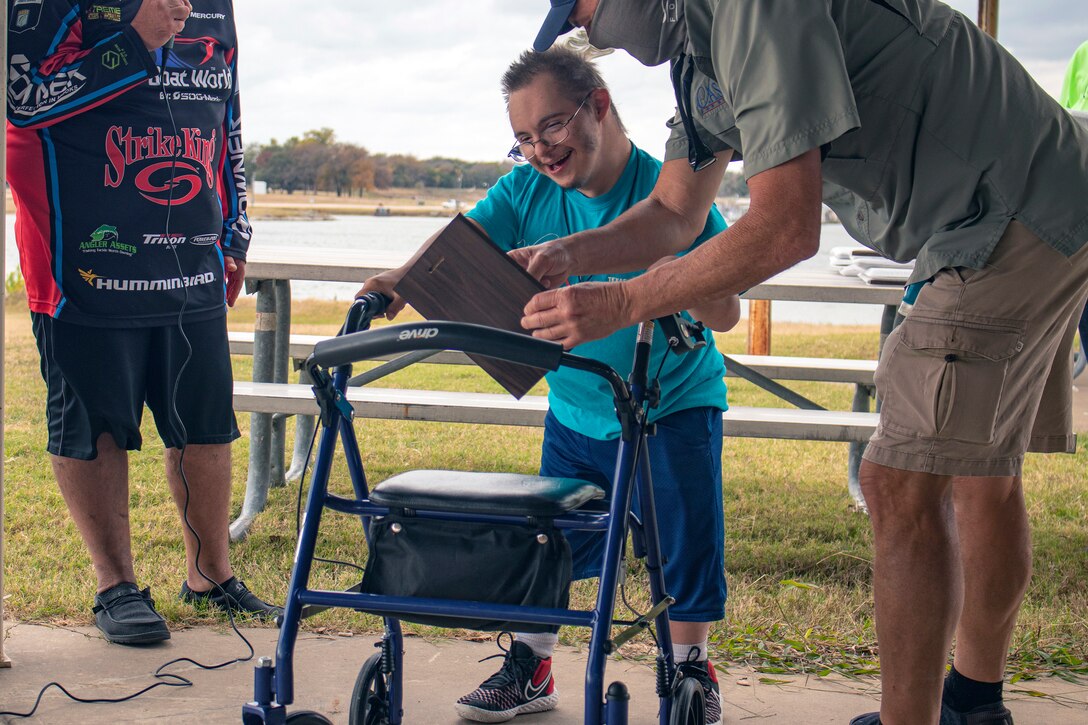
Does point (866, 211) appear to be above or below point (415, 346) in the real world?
above

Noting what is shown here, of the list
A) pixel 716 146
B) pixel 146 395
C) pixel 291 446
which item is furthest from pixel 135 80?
pixel 291 446

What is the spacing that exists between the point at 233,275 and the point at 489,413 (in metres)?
1.01

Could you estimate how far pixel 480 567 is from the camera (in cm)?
189

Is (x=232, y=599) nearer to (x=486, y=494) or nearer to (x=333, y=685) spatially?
(x=333, y=685)

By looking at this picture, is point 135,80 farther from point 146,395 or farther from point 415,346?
point 415,346

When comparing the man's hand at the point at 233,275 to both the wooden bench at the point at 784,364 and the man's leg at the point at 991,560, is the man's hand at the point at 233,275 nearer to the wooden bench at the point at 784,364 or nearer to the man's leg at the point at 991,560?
the wooden bench at the point at 784,364

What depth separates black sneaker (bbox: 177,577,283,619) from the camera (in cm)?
333

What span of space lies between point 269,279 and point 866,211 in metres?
2.75

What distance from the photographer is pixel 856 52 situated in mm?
1925

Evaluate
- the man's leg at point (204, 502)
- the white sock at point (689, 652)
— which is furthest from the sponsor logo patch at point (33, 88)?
the white sock at point (689, 652)

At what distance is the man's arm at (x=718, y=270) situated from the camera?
71.9 inches

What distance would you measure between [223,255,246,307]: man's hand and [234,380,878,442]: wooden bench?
0.45 meters

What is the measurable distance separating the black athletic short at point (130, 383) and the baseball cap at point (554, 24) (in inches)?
63.3

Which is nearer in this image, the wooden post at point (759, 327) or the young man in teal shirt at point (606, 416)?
the young man in teal shirt at point (606, 416)
